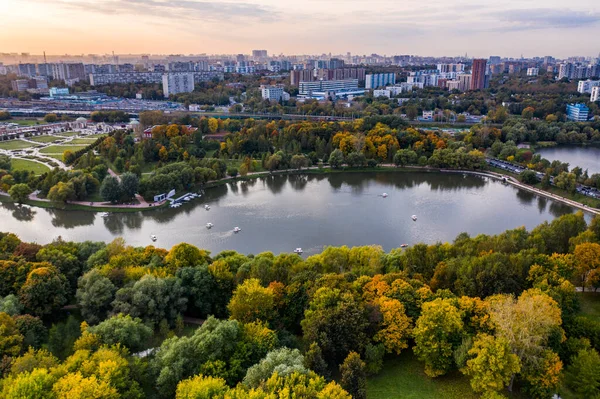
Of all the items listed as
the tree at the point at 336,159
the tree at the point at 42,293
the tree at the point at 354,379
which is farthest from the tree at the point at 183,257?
the tree at the point at 336,159

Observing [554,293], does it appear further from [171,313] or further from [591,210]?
[591,210]

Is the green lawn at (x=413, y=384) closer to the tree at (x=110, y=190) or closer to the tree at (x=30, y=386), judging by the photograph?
the tree at (x=30, y=386)

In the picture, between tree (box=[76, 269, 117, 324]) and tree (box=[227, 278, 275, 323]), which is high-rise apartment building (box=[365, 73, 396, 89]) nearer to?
tree (box=[227, 278, 275, 323])

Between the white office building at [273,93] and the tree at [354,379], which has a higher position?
the white office building at [273,93]

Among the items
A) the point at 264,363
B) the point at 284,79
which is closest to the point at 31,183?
the point at 264,363

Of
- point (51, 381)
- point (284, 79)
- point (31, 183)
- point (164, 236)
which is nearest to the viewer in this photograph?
point (51, 381)

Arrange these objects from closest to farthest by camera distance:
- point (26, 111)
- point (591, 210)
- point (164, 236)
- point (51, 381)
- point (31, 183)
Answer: point (51, 381) < point (164, 236) < point (591, 210) < point (31, 183) < point (26, 111)

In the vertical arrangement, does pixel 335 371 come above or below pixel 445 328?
below
